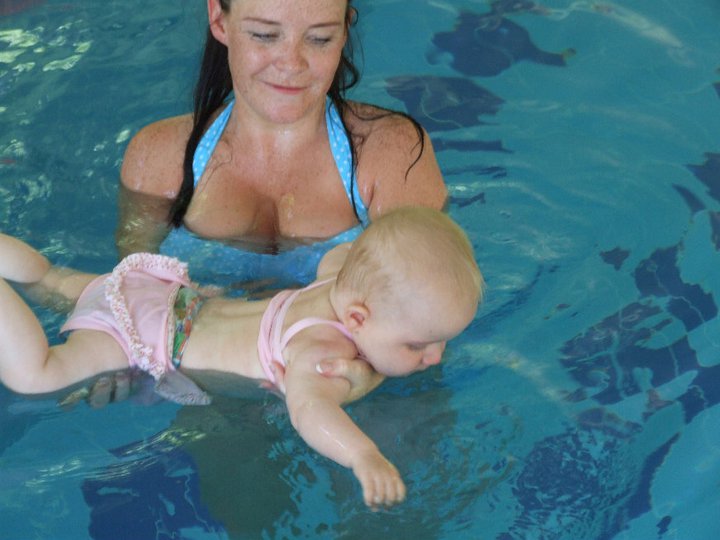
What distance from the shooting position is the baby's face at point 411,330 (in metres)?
2.60

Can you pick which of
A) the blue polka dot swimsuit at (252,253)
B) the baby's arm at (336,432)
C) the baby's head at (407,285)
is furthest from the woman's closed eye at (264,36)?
the baby's arm at (336,432)

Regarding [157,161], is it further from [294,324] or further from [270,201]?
[294,324]

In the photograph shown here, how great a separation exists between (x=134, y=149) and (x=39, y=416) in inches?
35.9

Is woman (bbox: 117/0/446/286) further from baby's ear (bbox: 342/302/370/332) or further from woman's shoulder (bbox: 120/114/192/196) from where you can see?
baby's ear (bbox: 342/302/370/332)

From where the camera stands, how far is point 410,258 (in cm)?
258

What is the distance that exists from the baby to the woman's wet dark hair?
0.36 meters

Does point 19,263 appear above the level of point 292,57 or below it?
below

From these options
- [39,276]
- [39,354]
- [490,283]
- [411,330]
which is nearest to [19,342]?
[39,354]

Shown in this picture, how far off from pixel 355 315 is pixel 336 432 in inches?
13.1

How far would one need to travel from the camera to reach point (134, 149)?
3.51m

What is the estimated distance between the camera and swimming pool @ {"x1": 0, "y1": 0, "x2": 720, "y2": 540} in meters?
2.88

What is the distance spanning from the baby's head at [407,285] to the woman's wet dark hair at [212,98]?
77 cm

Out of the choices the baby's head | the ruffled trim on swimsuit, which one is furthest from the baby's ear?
the ruffled trim on swimsuit

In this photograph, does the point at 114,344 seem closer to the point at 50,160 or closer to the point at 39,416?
the point at 39,416
